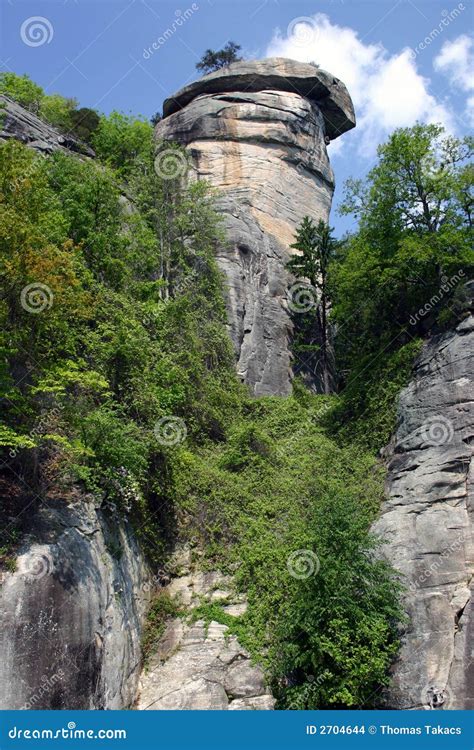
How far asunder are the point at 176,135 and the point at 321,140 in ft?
27.1

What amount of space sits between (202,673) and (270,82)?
31.7 metres

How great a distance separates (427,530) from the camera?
1559 cm

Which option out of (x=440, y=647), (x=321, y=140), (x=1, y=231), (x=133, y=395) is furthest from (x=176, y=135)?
(x=440, y=647)

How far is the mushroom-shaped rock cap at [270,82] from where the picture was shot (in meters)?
36.0
